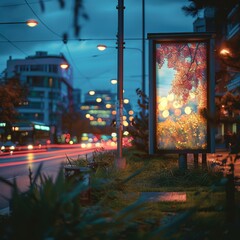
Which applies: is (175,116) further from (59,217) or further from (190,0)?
(59,217)

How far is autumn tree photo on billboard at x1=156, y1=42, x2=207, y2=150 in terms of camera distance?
1630 cm

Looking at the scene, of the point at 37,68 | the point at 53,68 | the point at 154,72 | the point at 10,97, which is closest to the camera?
the point at 154,72

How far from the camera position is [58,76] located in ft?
427

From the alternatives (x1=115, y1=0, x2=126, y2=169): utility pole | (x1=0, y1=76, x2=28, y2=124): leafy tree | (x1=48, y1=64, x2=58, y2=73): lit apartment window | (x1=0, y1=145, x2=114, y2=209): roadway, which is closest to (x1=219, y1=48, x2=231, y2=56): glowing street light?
(x1=0, y1=145, x2=114, y2=209): roadway

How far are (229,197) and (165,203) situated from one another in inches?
139

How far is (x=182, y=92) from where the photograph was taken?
16.7 meters

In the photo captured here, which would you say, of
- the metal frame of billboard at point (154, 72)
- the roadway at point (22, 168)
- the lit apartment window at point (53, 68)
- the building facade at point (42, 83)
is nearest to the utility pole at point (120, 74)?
the roadway at point (22, 168)

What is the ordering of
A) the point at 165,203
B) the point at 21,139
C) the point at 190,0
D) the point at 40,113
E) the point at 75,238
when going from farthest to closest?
the point at 40,113 < the point at 21,139 < the point at 165,203 < the point at 190,0 < the point at 75,238

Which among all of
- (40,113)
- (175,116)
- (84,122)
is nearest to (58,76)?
(40,113)

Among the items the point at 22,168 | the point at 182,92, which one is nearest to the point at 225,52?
the point at 182,92

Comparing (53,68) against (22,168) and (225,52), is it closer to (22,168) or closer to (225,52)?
(22,168)

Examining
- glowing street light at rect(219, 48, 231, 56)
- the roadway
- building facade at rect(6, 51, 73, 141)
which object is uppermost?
building facade at rect(6, 51, 73, 141)

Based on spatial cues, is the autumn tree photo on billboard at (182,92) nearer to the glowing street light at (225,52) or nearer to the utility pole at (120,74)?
the utility pole at (120,74)

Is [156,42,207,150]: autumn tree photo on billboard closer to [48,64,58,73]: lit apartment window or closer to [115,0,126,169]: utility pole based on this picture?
[115,0,126,169]: utility pole
